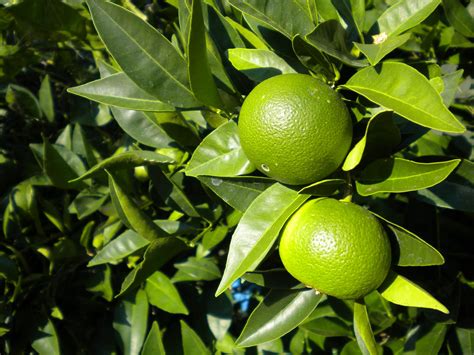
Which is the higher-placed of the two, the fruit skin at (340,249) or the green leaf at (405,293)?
the fruit skin at (340,249)

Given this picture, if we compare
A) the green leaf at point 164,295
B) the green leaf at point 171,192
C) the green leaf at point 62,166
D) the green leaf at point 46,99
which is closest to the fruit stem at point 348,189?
the green leaf at point 171,192

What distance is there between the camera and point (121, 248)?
1.23m

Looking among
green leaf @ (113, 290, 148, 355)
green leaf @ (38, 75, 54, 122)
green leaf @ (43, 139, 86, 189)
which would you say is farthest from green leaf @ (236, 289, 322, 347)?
green leaf @ (38, 75, 54, 122)

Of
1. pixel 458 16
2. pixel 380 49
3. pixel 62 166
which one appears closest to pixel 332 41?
pixel 380 49

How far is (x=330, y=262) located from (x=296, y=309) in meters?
0.27

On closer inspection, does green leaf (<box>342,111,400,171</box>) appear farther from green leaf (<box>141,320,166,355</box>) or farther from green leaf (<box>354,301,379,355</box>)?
green leaf (<box>141,320,166,355</box>)

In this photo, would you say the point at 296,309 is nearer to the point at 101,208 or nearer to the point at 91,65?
the point at 101,208

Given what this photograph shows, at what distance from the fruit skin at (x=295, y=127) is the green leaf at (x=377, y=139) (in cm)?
3

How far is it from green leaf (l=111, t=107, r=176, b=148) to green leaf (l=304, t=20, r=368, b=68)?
0.57m

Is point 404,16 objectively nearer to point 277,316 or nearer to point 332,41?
point 332,41

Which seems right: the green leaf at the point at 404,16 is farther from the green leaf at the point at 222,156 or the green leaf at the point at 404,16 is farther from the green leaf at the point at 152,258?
the green leaf at the point at 152,258

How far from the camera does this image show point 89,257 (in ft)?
5.01

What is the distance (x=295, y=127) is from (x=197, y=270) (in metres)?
0.77

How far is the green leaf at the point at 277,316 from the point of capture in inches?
40.1
